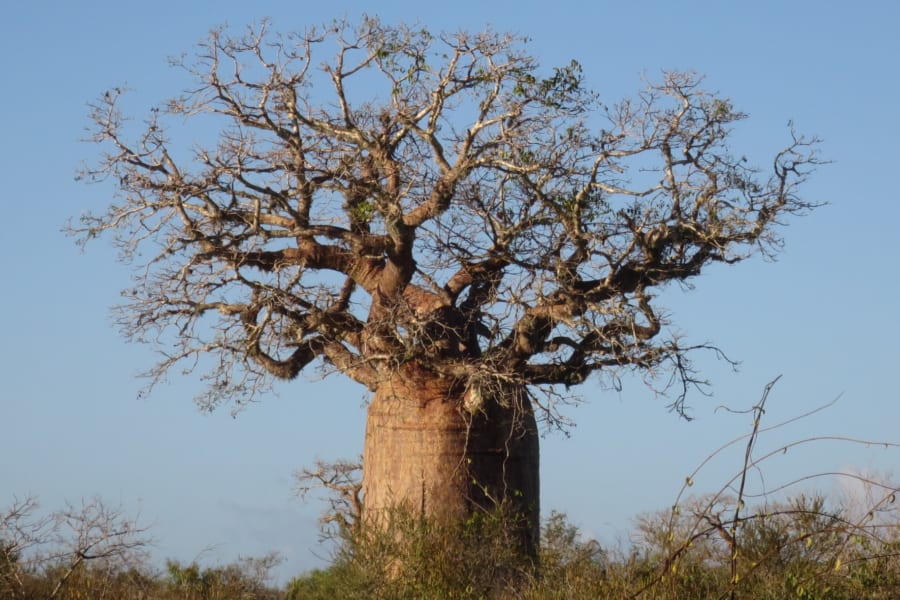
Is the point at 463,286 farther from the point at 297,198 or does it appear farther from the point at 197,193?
the point at 197,193

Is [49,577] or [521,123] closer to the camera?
[49,577]

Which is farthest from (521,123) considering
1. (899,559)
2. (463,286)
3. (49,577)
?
(49,577)

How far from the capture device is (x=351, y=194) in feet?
30.9

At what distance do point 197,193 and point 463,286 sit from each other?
227 centimetres

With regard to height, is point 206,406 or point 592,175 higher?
point 592,175

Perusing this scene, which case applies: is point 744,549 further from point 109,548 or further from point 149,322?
point 149,322

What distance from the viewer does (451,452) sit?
9.55 meters

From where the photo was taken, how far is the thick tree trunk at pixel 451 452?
9.47 m

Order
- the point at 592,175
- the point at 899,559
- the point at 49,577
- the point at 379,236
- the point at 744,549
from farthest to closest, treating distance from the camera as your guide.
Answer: the point at 379,236 < the point at 592,175 < the point at 49,577 < the point at 744,549 < the point at 899,559

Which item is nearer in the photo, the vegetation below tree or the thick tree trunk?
the vegetation below tree

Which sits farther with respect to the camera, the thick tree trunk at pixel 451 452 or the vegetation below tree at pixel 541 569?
the thick tree trunk at pixel 451 452

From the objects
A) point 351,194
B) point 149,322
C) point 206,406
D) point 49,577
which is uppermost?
point 351,194

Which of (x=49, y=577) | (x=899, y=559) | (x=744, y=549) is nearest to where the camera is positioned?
(x=899, y=559)

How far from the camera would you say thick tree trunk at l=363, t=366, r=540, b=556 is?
947 cm
